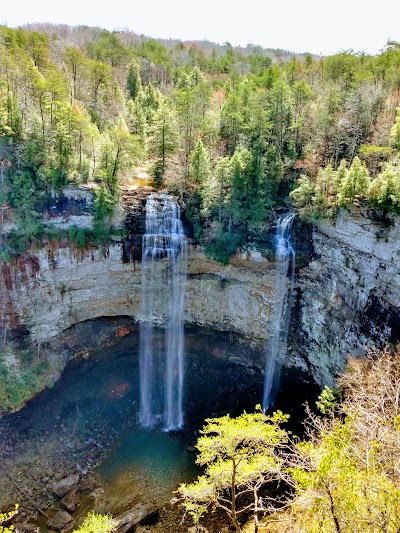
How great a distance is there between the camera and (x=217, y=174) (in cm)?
2583

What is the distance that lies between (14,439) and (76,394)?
14.7ft

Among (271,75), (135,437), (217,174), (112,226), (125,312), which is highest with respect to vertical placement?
(271,75)

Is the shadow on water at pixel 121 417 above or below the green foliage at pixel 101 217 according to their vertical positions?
below

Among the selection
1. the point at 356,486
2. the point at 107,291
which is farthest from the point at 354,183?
the point at 107,291

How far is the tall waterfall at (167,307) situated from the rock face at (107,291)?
450 mm

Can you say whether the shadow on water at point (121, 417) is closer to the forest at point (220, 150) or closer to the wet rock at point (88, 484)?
the wet rock at point (88, 484)

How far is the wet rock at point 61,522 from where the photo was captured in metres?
20.6

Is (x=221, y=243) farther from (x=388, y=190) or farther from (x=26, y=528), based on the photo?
(x=26, y=528)

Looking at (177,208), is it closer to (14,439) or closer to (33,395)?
(33,395)

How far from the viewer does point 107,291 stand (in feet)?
93.1

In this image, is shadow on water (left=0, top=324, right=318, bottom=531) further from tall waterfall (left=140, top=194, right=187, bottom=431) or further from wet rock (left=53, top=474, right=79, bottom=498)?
tall waterfall (left=140, top=194, right=187, bottom=431)

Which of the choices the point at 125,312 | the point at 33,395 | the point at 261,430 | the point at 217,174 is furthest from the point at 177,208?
the point at 261,430

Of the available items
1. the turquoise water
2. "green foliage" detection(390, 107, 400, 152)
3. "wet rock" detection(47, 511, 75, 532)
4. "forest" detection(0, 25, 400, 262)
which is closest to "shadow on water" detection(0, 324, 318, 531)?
the turquoise water

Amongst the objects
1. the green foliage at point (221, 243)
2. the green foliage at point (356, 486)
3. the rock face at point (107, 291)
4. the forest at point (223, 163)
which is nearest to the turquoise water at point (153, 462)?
the forest at point (223, 163)
